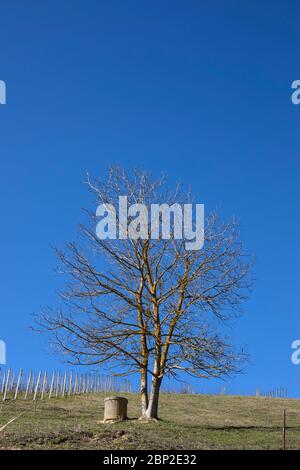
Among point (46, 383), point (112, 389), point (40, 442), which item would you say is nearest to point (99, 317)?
point (40, 442)

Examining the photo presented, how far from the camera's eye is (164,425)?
2495 centimetres

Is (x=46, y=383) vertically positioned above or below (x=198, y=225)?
below

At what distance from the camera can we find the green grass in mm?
17484

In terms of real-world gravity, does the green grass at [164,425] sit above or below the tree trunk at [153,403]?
below

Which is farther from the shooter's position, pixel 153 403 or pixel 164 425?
pixel 153 403

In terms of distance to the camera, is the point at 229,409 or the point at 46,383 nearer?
the point at 229,409

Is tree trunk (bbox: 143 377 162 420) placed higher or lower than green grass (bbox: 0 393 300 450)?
higher

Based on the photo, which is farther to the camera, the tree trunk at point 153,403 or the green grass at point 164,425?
the tree trunk at point 153,403

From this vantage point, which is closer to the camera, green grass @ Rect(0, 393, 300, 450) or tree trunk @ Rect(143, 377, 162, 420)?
green grass @ Rect(0, 393, 300, 450)

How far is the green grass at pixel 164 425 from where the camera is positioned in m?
17.5

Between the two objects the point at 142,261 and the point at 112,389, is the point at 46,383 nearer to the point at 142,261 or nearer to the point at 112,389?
the point at 112,389

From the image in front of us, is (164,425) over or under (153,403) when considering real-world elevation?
under

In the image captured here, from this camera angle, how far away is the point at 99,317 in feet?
92.1
